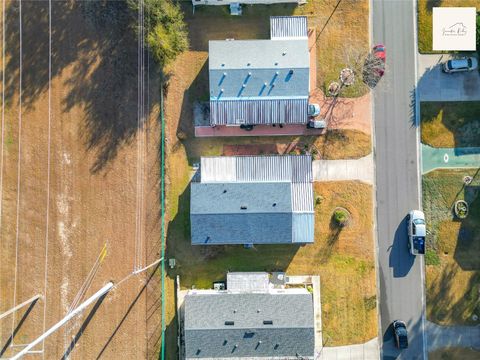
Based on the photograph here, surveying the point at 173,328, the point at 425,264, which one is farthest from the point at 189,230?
the point at 425,264

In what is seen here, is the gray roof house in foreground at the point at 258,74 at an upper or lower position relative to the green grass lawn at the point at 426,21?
lower

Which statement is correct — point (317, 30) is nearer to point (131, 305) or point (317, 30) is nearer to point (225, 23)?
point (225, 23)

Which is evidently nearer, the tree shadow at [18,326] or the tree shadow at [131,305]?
the tree shadow at [18,326]

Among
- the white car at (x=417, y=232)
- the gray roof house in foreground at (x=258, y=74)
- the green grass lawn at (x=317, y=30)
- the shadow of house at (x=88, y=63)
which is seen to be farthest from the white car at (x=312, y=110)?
the shadow of house at (x=88, y=63)

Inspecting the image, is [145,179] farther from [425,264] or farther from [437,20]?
[437,20]

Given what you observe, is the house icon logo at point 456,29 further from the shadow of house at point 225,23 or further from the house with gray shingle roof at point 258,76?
the shadow of house at point 225,23

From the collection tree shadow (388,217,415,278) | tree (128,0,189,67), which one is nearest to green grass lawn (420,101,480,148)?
tree shadow (388,217,415,278)

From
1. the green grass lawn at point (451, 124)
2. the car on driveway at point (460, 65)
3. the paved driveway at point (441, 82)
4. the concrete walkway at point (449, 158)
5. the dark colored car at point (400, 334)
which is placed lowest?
the dark colored car at point (400, 334)
